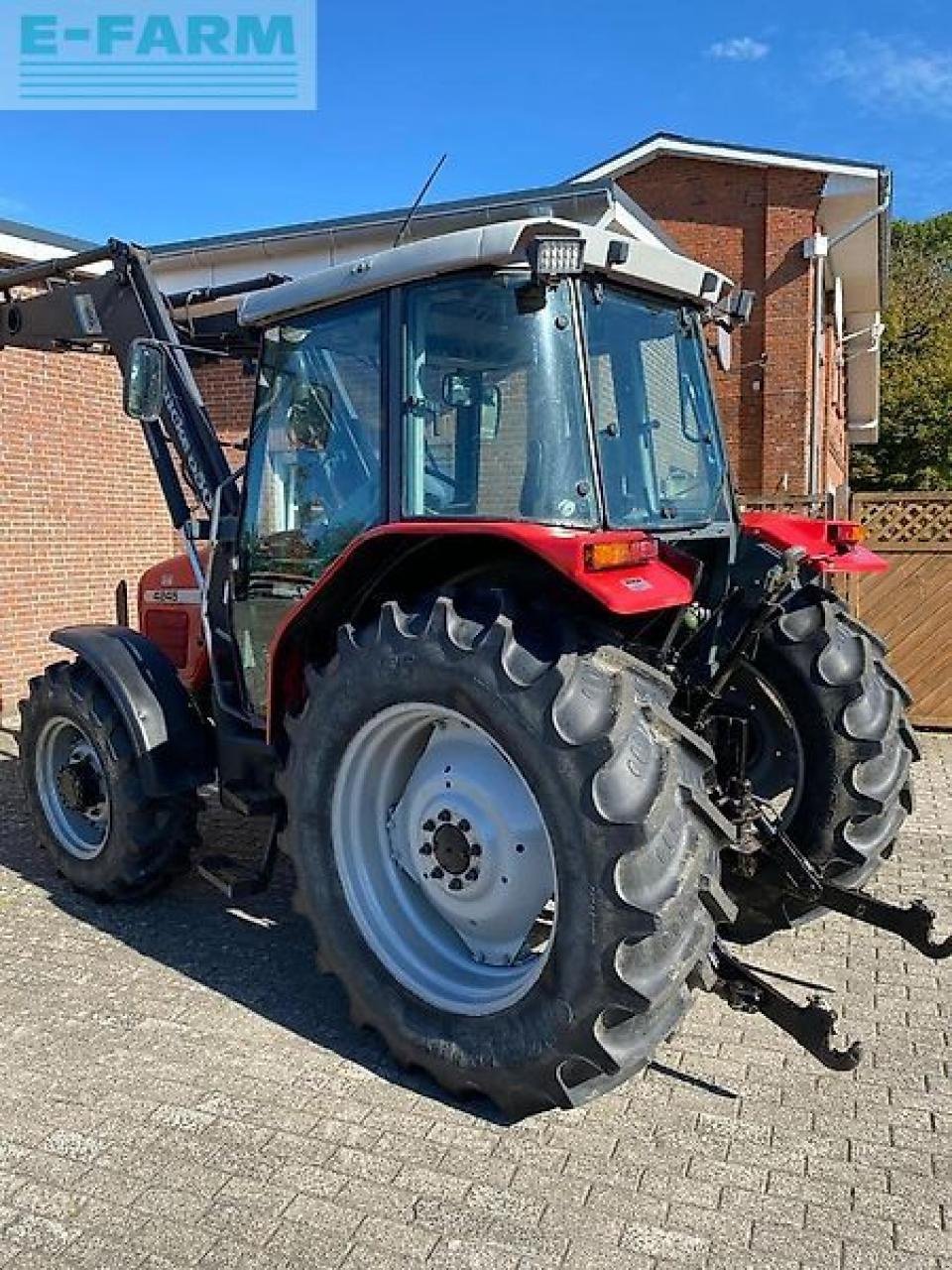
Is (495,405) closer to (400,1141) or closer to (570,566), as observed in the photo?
(570,566)

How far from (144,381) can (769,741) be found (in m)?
2.69

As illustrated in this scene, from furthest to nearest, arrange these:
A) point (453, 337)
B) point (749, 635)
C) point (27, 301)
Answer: point (27, 301) → point (749, 635) → point (453, 337)

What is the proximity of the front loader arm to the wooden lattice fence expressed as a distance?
5812 mm

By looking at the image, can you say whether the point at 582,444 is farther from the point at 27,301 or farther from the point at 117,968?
the point at 27,301

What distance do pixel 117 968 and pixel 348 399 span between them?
7.17 feet

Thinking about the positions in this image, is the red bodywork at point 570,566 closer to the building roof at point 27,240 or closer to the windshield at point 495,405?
the windshield at point 495,405

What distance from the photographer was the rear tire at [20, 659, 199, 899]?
433 cm

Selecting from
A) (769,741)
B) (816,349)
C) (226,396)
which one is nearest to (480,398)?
(769,741)

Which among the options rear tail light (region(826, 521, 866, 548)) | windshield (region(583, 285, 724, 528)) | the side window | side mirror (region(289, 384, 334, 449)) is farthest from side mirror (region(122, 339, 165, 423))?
rear tail light (region(826, 521, 866, 548))

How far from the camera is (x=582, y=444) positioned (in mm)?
3152

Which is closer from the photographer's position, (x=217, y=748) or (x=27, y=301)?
(x=217, y=748)

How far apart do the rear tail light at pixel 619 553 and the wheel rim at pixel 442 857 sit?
1.88ft

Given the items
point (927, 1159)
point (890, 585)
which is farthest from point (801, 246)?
point (927, 1159)

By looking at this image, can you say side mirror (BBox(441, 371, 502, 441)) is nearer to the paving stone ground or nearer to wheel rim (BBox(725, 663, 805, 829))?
wheel rim (BBox(725, 663, 805, 829))
